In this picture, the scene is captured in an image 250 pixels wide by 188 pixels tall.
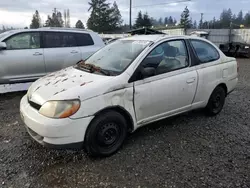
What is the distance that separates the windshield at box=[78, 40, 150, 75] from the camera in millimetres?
3421

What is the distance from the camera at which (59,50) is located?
248 inches

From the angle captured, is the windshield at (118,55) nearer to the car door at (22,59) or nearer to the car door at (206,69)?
Answer: the car door at (206,69)

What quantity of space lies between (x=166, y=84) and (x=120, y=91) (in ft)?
2.72

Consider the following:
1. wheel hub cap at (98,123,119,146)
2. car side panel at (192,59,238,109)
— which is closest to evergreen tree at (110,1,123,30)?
car side panel at (192,59,238,109)

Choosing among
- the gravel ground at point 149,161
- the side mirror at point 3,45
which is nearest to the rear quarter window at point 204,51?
the gravel ground at point 149,161

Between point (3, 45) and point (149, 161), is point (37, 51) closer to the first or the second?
point (3, 45)

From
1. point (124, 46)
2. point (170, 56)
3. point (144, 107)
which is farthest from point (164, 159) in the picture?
point (124, 46)

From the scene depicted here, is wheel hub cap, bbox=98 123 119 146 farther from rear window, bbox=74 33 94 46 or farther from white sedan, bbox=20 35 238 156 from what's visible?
rear window, bbox=74 33 94 46

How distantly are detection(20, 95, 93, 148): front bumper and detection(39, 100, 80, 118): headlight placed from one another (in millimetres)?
58

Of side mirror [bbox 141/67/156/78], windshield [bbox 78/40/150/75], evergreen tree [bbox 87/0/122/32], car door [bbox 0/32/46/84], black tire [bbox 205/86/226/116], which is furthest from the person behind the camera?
evergreen tree [bbox 87/0/122/32]

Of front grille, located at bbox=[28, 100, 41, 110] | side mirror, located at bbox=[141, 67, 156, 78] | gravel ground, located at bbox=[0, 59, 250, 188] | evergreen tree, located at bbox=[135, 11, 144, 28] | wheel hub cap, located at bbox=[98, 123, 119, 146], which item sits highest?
evergreen tree, located at bbox=[135, 11, 144, 28]

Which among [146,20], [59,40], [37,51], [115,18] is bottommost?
[37,51]

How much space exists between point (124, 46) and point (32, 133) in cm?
196

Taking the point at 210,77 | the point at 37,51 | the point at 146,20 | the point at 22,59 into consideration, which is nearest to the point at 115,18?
the point at 146,20
